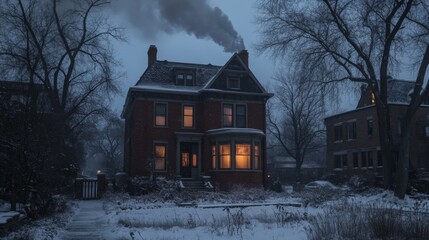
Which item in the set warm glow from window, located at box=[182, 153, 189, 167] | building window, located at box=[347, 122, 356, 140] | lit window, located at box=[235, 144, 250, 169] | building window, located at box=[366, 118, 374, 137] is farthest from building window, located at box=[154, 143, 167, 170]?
building window, located at box=[347, 122, 356, 140]

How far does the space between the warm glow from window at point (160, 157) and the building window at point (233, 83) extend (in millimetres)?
6827

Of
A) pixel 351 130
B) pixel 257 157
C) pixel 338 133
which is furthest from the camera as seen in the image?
pixel 338 133

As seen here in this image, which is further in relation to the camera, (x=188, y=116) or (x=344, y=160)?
(x=344, y=160)

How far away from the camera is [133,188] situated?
27156mm

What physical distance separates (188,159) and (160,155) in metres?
2.30

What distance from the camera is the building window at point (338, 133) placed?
49.4m

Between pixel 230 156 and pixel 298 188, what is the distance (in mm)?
6473

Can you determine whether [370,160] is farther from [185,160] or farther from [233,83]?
[185,160]

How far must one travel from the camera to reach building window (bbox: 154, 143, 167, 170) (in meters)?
32.8

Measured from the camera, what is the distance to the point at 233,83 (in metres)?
34.4

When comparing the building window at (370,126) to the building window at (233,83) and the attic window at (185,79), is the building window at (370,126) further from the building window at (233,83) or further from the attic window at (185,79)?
the attic window at (185,79)

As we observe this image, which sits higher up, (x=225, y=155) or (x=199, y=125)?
(x=199, y=125)

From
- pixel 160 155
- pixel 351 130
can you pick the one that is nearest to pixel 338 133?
pixel 351 130

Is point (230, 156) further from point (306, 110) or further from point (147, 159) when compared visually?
point (306, 110)
